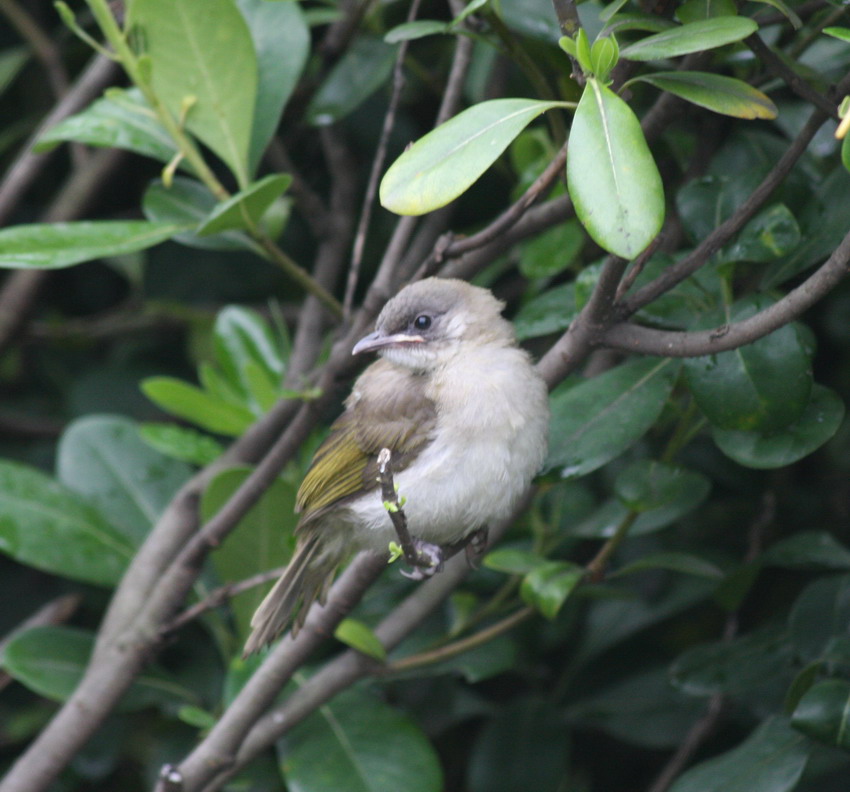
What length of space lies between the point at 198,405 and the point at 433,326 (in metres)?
0.87

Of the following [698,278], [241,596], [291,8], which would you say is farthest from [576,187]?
[241,596]

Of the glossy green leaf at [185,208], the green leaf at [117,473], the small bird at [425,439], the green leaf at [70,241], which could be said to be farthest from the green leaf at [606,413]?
the green leaf at [117,473]

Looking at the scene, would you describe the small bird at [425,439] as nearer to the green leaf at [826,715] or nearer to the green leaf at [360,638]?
the green leaf at [360,638]

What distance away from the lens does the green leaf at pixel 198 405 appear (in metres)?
3.07

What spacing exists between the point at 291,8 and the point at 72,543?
189cm

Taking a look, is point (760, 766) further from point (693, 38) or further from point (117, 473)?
point (117, 473)

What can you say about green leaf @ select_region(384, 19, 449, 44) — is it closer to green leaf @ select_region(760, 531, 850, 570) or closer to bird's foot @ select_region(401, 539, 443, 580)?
bird's foot @ select_region(401, 539, 443, 580)

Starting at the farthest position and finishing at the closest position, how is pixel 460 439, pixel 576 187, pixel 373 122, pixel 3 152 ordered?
pixel 3 152, pixel 373 122, pixel 460 439, pixel 576 187

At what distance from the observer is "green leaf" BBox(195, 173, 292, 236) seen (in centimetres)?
250

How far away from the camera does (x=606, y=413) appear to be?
2.55m

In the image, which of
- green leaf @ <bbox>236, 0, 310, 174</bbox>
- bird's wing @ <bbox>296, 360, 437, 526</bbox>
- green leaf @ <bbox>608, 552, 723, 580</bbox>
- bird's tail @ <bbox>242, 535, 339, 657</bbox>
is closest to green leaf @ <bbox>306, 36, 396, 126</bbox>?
green leaf @ <bbox>236, 0, 310, 174</bbox>

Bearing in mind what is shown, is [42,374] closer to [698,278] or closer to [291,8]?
[291,8]

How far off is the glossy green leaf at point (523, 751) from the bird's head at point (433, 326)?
148 cm

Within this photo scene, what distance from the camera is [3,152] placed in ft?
14.7
